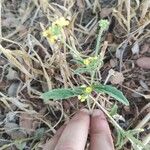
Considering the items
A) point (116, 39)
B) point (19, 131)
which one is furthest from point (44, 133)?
point (116, 39)

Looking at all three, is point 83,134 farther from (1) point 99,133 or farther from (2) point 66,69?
(2) point 66,69

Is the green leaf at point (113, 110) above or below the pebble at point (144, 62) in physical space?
below

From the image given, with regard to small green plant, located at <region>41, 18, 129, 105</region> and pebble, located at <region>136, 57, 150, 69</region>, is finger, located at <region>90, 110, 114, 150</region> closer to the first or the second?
small green plant, located at <region>41, 18, 129, 105</region>

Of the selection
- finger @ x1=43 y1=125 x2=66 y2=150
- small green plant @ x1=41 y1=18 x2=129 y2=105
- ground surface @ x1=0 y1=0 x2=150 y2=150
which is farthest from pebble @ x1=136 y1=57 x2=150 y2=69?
finger @ x1=43 y1=125 x2=66 y2=150

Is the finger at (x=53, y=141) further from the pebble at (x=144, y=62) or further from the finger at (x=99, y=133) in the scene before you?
the pebble at (x=144, y=62)

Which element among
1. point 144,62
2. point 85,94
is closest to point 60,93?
point 85,94

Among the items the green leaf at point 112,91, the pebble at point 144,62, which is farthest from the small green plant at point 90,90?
the pebble at point 144,62
